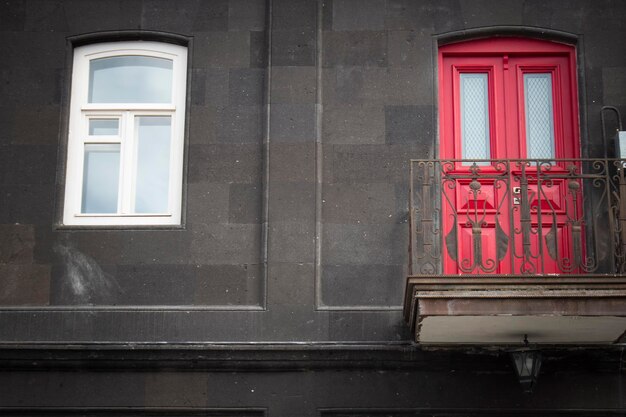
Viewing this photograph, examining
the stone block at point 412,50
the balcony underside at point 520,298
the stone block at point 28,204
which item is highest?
the stone block at point 412,50

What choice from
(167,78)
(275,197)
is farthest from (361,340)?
(167,78)

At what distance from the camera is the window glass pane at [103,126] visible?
12.8m

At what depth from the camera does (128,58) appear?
42.7ft

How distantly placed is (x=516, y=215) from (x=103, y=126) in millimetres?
4456

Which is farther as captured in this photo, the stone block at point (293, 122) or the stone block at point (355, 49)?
the stone block at point (355, 49)

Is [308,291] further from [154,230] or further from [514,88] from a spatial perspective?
[514,88]

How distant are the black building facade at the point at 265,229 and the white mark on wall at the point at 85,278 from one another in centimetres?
2

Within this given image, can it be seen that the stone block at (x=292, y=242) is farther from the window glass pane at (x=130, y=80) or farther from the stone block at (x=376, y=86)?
the window glass pane at (x=130, y=80)

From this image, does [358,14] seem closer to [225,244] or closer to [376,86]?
[376,86]

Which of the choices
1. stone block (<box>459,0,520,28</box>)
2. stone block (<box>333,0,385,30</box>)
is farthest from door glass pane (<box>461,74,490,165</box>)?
stone block (<box>333,0,385,30</box>)

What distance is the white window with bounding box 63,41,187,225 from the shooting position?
41.2ft

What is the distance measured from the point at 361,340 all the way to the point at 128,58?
402 cm

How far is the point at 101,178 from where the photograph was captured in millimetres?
12688

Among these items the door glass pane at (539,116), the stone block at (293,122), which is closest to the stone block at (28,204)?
the stone block at (293,122)
